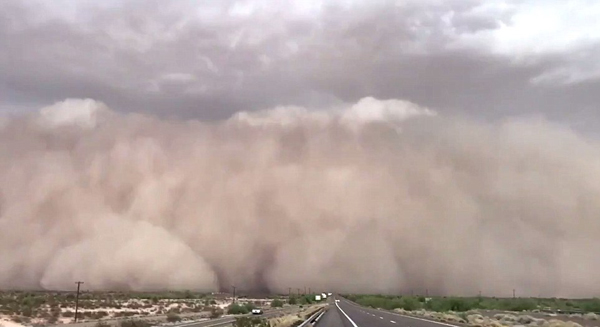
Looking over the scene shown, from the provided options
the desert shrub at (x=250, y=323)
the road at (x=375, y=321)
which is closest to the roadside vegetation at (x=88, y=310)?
the desert shrub at (x=250, y=323)

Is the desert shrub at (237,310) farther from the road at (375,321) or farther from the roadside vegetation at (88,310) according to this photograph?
the road at (375,321)

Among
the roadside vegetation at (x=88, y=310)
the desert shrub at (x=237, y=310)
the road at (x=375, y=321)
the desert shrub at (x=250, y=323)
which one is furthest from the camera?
the desert shrub at (x=237, y=310)

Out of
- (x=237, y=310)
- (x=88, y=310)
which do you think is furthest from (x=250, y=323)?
(x=237, y=310)

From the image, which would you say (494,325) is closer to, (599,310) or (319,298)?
(599,310)

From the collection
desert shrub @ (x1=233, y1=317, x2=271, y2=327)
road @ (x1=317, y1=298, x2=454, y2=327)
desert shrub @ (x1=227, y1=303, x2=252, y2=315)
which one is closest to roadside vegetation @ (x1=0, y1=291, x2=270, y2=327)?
desert shrub @ (x1=227, y1=303, x2=252, y2=315)

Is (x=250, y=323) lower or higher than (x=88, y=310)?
higher

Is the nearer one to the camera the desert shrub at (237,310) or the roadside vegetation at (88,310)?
the roadside vegetation at (88,310)

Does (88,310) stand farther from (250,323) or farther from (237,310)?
(250,323)

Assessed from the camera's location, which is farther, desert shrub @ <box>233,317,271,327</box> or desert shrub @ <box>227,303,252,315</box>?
desert shrub @ <box>227,303,252,315</box>

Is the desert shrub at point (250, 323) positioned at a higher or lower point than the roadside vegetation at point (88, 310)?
higher

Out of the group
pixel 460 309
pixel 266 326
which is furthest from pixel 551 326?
pixel 460 309

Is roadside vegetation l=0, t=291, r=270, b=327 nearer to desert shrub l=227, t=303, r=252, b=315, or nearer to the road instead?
desert shrub l=227, t=303, r=252, b=315
